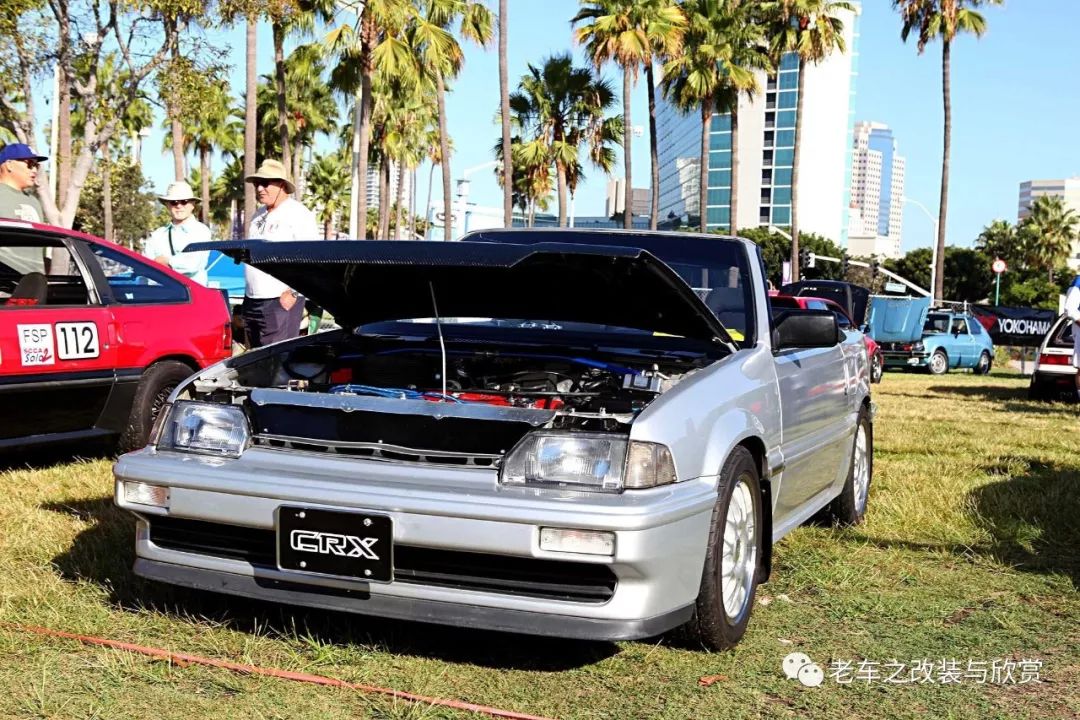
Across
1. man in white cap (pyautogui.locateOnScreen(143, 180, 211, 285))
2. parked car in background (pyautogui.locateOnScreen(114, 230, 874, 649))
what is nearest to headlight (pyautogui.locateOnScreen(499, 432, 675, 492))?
parked car in background (pyautogui.locateOnScreen(114, 230, 874, 649))

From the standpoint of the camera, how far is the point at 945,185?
121ft

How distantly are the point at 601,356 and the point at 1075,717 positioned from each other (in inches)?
76.9

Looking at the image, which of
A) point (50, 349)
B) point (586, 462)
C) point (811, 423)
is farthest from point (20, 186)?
point (586, 462)

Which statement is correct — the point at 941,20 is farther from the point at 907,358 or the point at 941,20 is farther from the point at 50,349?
the point at 50,349

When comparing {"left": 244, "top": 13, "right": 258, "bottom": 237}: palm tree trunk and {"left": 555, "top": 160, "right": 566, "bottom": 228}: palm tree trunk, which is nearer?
{"left": 244, "top": 13, "right": 258, "bottom": 237}: palm tree trunk

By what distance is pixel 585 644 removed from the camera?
11.9 ft

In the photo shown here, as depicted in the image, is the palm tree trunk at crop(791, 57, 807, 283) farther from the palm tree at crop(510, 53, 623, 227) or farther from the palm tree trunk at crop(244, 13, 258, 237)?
the palm tree trunk at crop(244, 13, 258, 237)

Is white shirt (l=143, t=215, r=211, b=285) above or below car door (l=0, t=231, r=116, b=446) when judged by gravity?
above

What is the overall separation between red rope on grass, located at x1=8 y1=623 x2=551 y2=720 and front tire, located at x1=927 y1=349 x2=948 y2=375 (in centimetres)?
2239

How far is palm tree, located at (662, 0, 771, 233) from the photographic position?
108 feet

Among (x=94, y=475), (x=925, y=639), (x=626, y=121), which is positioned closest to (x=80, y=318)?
(x=94, y=475)

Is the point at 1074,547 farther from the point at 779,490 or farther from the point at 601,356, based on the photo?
the point at 601,356

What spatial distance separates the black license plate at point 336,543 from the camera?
3113 millimetres

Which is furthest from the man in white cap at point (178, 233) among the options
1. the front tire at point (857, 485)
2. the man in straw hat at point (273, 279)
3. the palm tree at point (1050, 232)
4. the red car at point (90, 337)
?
the palm tree at point (1050, 232)
